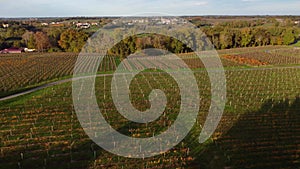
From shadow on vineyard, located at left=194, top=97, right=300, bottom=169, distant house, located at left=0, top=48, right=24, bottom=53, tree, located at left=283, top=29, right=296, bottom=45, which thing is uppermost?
tree, located at left=283, top=29, right=296, bottom=45

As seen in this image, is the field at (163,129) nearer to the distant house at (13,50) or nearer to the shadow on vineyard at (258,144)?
the shadow on vineyard at (258,144)

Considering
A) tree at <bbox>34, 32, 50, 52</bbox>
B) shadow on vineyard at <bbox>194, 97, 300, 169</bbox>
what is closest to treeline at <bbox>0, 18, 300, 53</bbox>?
tree at <bbox>34, 32, 50, 52</bbox>

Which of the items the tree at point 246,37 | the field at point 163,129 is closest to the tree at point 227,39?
the tree at point 246,37

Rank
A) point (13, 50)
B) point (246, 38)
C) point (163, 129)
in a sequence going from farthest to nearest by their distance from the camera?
point (246, 38)
point (13, 50)
point (163, 129)

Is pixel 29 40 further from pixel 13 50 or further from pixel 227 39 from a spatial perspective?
pixel 227 39

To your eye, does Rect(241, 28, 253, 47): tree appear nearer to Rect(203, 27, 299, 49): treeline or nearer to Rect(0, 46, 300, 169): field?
Rect(203, 27, 299, 49): treeline

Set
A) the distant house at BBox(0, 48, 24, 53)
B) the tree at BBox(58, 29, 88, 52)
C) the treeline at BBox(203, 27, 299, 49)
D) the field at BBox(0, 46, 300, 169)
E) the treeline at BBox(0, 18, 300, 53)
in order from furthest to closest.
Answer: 1. the treeline at BBox(203, 27, 299, 49)
2. the tree at BBox(58, 29, 88, 52)
3. the distant house at BBox(0, 48, 24, 53)
4. the treeline at BBox(0, 18, 300, 53)
5. the field at BBox(0, 46, 300, 169)

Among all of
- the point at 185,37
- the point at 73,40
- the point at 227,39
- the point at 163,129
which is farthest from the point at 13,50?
the point at 163,129
